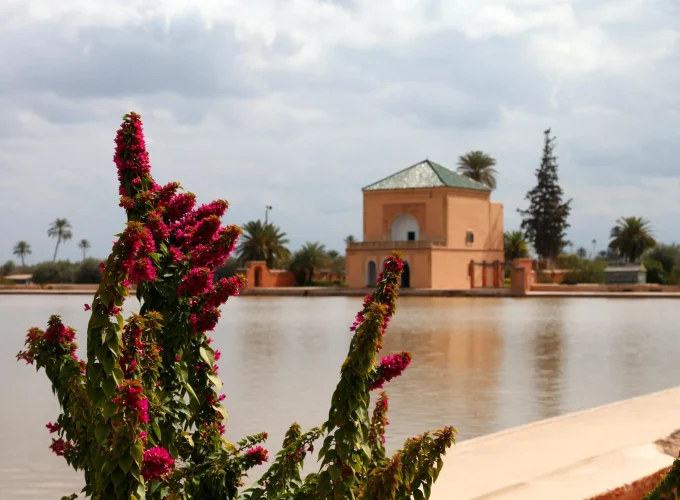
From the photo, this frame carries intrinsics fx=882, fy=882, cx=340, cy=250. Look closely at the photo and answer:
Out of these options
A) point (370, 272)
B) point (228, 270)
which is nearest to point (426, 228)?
point (370, 272)

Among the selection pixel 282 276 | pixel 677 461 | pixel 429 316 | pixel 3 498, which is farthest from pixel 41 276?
pixel 677 461

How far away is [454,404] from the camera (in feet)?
30.7

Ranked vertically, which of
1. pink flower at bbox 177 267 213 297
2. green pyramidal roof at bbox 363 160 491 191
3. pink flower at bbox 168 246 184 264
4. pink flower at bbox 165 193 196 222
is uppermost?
green pyramidal roof at bbox 363 160 491 191

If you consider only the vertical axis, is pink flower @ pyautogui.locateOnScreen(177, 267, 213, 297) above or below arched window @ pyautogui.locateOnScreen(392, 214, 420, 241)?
below

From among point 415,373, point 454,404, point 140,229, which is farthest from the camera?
point 415,373

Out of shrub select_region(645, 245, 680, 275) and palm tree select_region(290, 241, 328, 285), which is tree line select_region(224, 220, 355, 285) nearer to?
palm tree select_region(290, 241, 328, 285)

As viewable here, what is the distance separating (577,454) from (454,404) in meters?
3.96

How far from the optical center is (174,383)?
355 centimetres

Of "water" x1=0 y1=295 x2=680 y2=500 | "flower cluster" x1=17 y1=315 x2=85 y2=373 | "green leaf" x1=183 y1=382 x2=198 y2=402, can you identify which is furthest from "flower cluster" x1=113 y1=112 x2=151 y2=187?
"water" x1=0 y1=295 x2=680 y2=500

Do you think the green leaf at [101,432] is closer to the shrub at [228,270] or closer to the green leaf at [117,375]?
the green leaf at [117,375]

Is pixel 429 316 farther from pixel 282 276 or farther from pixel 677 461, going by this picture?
pixel 282 276

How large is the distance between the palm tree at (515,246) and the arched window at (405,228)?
10.4 meters

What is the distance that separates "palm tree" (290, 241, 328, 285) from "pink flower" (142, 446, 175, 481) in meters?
49.9

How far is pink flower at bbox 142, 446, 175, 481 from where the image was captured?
297cm
